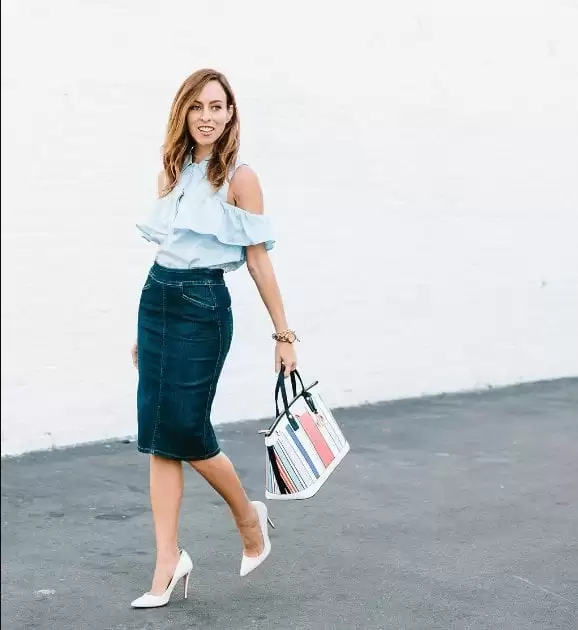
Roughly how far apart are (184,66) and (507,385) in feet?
10.4

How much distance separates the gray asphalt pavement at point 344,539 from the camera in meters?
3.79

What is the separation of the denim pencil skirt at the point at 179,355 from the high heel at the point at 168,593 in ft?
1.17

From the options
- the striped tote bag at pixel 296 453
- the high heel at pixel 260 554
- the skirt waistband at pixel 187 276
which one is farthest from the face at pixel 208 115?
the high heel at pixel 260 554

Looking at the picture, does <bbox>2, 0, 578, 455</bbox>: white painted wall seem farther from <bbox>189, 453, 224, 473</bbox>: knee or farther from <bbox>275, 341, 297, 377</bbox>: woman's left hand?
<bbox>275, 341, 297, 377</bbox>: woman's left hand

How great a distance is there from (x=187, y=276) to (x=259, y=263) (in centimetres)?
26

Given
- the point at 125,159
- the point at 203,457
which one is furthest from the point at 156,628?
the point at 125,159

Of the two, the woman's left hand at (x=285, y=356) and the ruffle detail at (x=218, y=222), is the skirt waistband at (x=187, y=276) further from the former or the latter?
the woman's left hand at (x=285, y=356)

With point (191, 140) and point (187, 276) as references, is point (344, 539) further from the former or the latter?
point (191, 140)

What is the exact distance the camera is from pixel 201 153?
157 inches

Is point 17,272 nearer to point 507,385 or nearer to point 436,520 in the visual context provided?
point 436,520

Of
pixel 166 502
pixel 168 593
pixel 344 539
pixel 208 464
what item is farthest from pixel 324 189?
pixel 168 593

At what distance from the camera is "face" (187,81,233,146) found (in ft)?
12.8

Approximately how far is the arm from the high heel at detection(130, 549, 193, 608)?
0.73 metres

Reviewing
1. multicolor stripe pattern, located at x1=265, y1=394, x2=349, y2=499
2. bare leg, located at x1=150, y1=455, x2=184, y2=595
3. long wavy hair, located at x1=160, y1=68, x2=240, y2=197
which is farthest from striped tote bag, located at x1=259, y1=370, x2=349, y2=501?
long wavy hair, located at x1=160, y1=68, x2=240, y2=197
